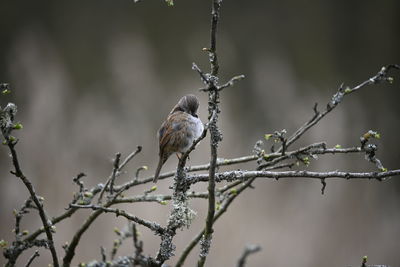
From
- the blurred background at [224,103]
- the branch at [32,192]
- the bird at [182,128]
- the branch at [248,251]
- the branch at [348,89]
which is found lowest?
the branch at [248,251]

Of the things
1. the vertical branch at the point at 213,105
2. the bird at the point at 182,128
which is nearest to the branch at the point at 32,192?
the vertical branch at the point at 213,105

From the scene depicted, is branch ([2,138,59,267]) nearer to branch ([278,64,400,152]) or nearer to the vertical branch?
the vertical branch

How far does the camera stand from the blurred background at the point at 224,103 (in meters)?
4.66

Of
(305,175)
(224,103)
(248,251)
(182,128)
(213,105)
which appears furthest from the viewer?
(224,103)

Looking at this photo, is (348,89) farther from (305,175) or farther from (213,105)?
(213,105)

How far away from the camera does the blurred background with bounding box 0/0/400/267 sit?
4664 millimetres

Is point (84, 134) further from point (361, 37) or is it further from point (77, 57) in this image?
point (361, 37)

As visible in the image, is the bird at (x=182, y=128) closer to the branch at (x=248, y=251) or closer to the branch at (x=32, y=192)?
the branch at (x=32, y=192)

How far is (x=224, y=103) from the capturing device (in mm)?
5090

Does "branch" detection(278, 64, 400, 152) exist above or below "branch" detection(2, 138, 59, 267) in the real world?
above

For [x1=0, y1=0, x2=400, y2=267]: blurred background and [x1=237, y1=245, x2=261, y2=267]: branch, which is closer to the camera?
[x1=237, y1=245, x2=261, y2=267]: branch

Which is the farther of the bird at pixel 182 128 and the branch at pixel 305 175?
the bird at pixel 182 128

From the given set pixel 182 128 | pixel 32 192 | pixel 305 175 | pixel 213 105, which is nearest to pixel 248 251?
pixel 213 105

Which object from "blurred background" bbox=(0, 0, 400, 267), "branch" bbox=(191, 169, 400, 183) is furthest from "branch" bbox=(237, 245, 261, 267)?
"blurred background" bbox=(0, 0, 400, 267)
